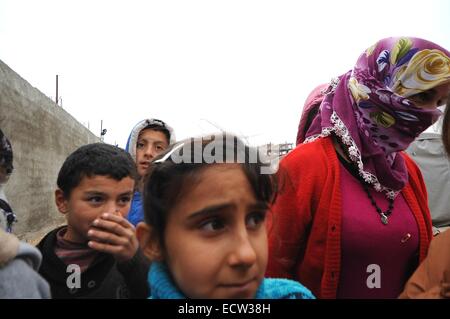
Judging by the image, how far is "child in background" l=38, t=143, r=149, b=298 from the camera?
0.96 m

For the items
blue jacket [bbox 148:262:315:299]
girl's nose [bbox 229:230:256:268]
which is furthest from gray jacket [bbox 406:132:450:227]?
girl's nose [bbox 229:230:256:268]

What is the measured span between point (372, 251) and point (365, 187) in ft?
0.83

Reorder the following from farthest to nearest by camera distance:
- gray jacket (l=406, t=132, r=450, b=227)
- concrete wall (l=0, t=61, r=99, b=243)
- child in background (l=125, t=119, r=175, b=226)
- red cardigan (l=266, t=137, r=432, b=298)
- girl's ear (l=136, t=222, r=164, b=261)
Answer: concrete wall (l=0, t=61, r=99, b=243) → gray jacket (l=406, t=132, r=450, b=227) → child in background (l=125, t=119, r=175, b=226) → red cardigan (l=266, t=137, r=432, b=298) → girl's ear (l=136, t=222, r=164, b=261)

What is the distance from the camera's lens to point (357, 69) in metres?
1.50

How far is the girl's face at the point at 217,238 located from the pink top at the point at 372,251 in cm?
52

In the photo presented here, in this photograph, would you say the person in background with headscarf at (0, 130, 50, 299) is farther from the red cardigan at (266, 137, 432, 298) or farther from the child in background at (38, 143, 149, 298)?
the red cardigan at (266, 137, 432, 298)

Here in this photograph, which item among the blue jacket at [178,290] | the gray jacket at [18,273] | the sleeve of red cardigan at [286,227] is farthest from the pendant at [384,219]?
the gray jacket at [18,273]

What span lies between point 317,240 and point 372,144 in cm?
46

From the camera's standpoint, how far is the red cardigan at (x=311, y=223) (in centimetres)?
121

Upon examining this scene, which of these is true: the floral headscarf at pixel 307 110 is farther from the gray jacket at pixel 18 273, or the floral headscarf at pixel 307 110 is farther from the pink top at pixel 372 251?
the gray jacket at pixel 18 273
